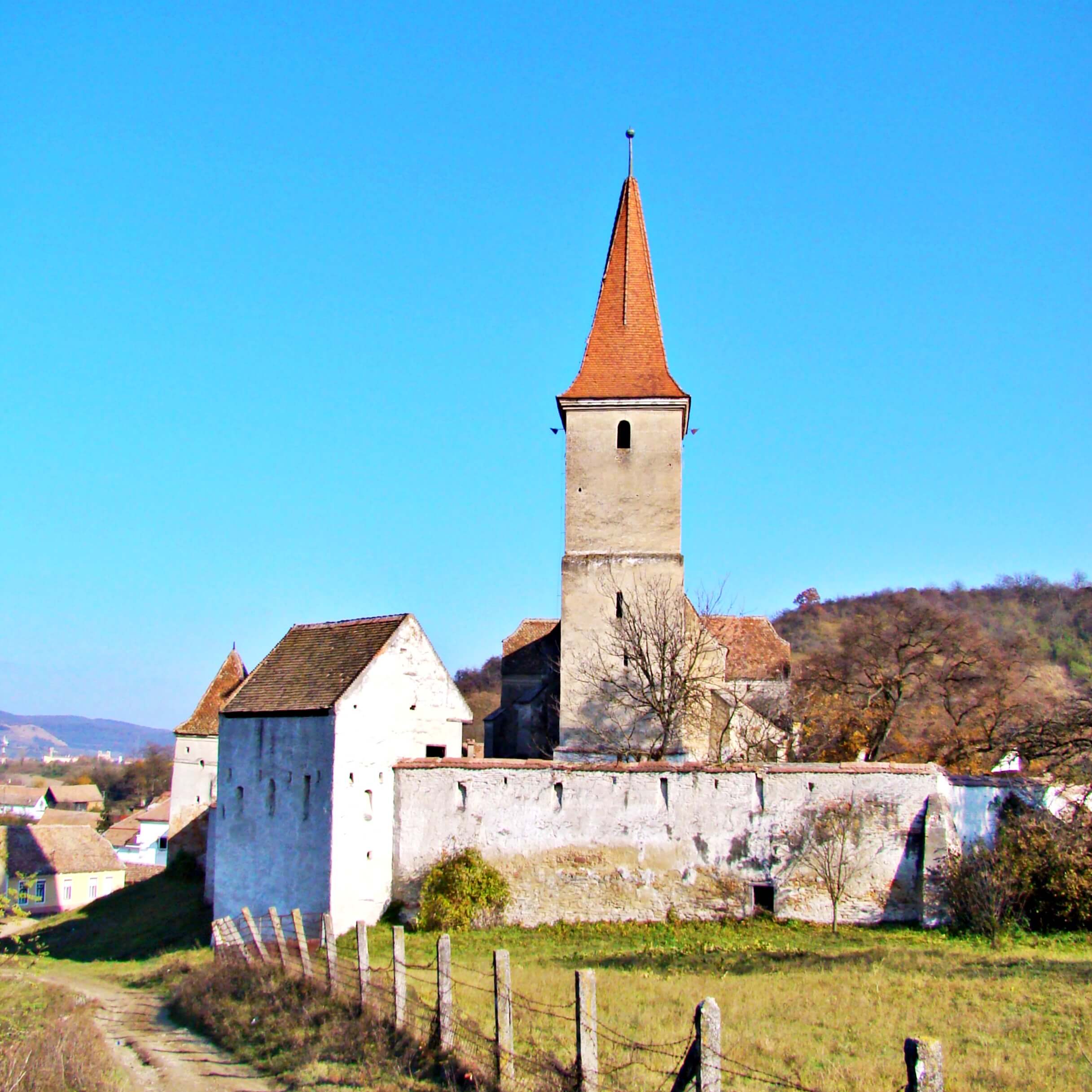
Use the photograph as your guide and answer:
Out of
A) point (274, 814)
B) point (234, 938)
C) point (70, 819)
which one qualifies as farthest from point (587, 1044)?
point (70, 819)

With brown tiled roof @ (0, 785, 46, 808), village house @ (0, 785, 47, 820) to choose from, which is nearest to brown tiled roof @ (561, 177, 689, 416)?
village house @ (0, 785, 47, 820)

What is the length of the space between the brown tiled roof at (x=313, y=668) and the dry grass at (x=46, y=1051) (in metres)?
7.34

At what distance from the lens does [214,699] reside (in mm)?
34375

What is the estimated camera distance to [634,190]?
109 feet

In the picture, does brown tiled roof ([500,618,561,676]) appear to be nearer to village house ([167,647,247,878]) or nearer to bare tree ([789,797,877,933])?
village house ([167,647,247,878])

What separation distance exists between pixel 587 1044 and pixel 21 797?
13078cm

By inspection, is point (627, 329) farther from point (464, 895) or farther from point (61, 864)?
point (61, 864)

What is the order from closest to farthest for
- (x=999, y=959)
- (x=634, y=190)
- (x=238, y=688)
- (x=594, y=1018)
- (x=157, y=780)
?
(x=594, y=1018) < (x=999, y=959) < (x=238, y=688) < (x=634, y=190) < (x=157, y=780)

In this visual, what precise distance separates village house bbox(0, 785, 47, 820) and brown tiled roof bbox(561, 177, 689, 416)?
101542 millimetres

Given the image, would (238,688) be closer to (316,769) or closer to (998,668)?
(316,769)

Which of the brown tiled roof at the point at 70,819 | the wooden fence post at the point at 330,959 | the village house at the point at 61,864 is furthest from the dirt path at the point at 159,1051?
the brown tiled roof at the point at 70,819

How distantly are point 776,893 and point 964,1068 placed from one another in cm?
1056

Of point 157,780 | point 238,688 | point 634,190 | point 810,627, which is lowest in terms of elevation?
point 157,780

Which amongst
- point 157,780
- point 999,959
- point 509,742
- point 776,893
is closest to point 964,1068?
point 999,959
